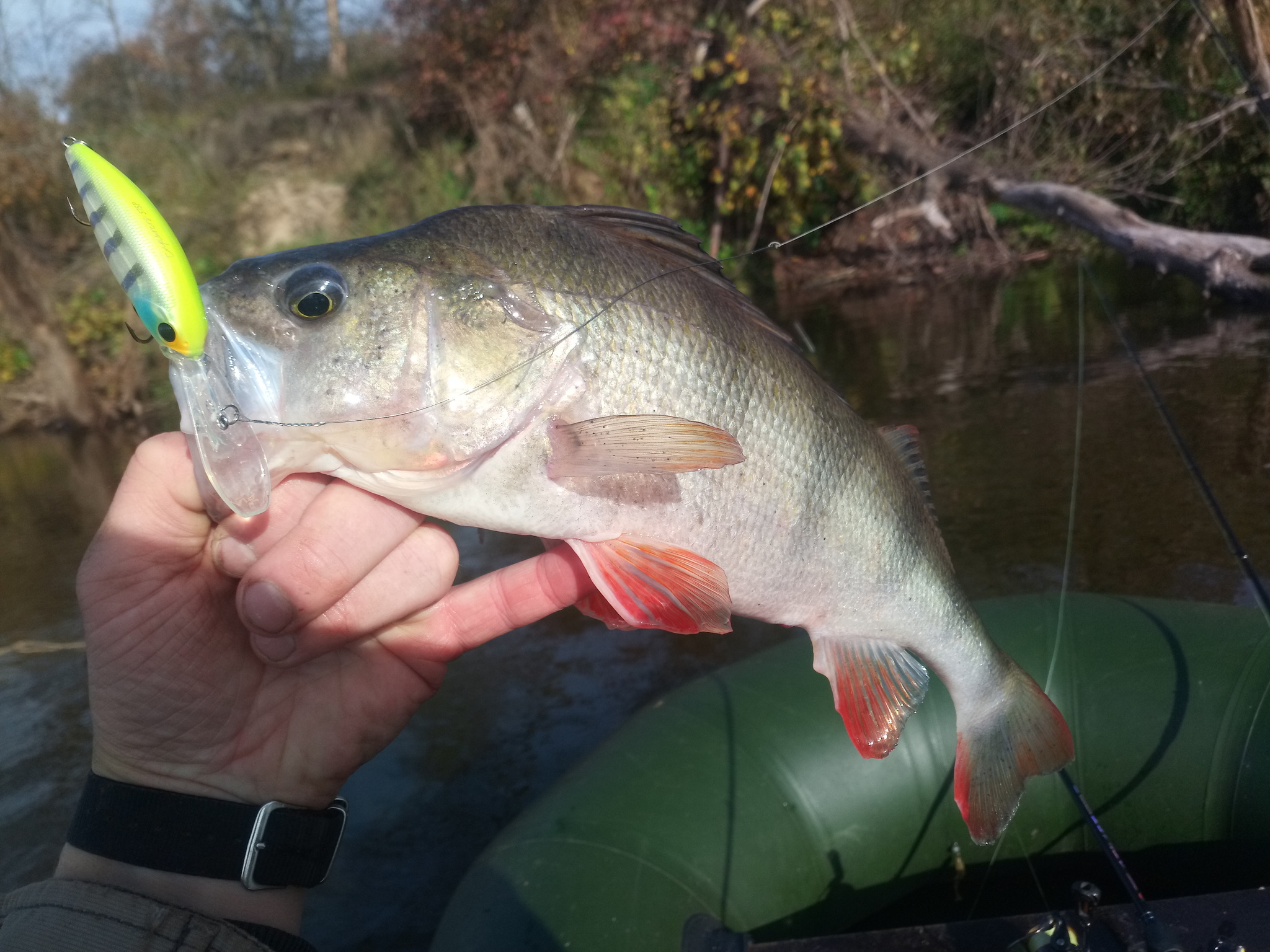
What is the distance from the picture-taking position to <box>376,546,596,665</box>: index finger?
1781 millimetres

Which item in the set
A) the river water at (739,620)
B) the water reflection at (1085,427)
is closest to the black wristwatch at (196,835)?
the river water at (739,620)

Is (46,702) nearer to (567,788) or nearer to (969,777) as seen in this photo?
(567,788)

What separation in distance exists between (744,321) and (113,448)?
37.1 feet

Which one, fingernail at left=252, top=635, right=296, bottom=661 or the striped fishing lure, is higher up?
the striped fishing lure

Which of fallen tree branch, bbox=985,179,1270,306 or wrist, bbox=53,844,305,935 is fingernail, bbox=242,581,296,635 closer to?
wrist, bbox=53,844,305,935

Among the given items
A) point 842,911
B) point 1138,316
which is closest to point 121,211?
point 842,911

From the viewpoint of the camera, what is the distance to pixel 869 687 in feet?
6.06

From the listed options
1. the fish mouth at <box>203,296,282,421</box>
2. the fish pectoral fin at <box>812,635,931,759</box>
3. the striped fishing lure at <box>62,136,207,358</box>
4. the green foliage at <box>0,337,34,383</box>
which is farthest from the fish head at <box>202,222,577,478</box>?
the green foliage at <box>0,337,34,383</box>

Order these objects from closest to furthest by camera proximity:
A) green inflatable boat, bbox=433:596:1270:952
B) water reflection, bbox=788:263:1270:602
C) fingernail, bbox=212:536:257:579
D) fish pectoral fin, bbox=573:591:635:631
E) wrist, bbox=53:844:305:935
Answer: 1. wrist, bbox=53:844:305:935
2. fingernail, bbox=212:536:257:579
3. fish pectoral fin, bbox=573:591:635:631
4. green inflatable boat, bbox=433:596:1270:952
5. water reflection, bbox=788:263:1270:602

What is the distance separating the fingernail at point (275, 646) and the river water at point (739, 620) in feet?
6.79

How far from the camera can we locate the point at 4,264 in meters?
11.2

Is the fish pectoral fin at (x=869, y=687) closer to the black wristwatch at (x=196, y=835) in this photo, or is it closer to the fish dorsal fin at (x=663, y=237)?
the fish dorsal fin at (x=663, y=237)

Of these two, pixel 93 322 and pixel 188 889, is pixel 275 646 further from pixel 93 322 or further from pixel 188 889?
pixel 93 322

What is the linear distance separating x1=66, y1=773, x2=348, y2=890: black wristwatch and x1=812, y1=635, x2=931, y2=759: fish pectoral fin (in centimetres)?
109
